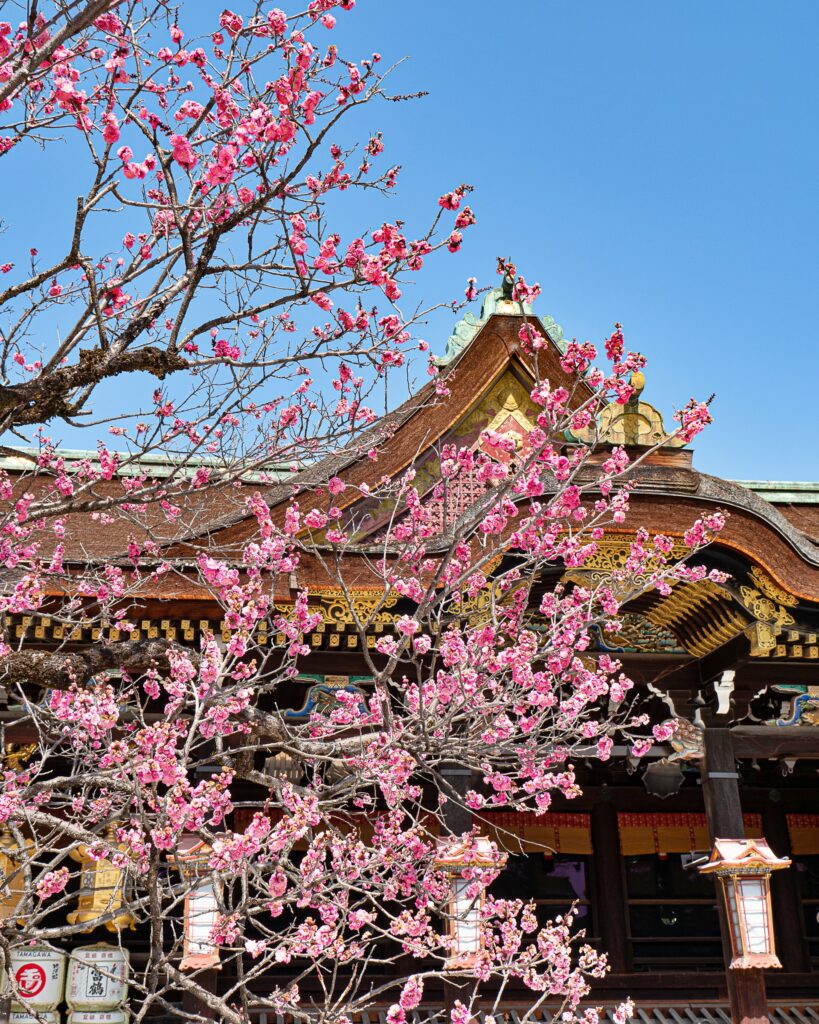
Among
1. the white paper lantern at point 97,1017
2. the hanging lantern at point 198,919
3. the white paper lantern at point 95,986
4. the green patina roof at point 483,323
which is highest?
the green patina roof at point 483,323

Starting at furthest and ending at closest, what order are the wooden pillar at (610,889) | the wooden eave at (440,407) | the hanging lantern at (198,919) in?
the wooden pillar at (610,889)
the wooden eave at (440,407)
the hanging lantern at (198,919)

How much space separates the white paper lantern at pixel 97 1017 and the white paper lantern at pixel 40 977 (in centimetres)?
19

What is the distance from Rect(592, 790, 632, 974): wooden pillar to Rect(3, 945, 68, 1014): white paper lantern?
5.26m

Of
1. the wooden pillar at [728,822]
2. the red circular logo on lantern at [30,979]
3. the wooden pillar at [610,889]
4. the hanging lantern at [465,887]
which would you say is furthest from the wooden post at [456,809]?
the red circular logo on lantern at [30,979]

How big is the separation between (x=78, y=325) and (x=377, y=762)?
8.31 feet

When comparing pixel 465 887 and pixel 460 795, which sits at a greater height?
pixel 460 795

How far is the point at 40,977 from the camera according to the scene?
7.31 metres

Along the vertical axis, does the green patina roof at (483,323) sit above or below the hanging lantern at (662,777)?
above

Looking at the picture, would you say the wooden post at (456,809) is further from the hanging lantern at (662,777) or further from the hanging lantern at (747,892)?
the hanging lantern at (662,777)

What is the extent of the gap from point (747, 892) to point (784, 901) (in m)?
3.22

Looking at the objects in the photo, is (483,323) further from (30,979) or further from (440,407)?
(30,979)

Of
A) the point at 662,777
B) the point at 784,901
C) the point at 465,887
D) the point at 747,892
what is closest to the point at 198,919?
the point at 465,887

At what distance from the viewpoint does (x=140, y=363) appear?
15.6ft

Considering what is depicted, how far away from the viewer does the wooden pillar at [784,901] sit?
10.4 m
